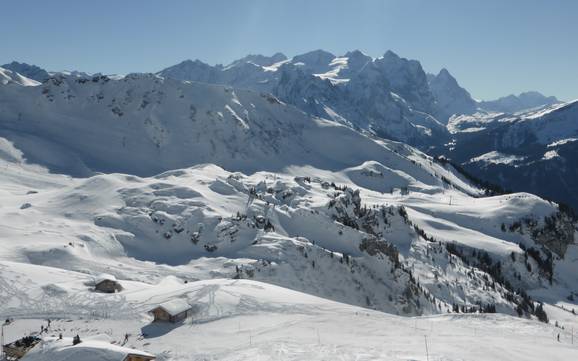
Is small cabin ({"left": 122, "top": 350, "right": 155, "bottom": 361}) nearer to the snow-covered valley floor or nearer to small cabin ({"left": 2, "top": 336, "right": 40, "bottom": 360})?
the snow-covered valley floor

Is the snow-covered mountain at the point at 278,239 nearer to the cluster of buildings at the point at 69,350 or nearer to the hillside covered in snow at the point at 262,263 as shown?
the hillside covered in snow at the point at 262,263

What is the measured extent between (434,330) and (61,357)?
33.1 metres

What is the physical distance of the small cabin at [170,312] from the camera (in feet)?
168

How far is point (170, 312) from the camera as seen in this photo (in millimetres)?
51000

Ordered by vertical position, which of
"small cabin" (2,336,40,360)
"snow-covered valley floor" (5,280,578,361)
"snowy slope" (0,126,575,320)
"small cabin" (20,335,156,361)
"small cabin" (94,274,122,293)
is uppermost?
"snowy slope" (0,126,575,320)

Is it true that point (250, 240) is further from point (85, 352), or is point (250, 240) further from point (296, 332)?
point (85, 352)

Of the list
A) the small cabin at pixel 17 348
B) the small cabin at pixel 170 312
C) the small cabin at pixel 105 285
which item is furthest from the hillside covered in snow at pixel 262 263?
the small cabin at pixel 17 348

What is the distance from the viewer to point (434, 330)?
51719 millimetres

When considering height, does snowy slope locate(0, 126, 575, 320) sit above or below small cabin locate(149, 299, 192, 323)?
above

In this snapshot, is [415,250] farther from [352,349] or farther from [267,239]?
[352,349]

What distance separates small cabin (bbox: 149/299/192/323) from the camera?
168 ft

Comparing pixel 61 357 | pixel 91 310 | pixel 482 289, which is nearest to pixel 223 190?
pixel 482 289

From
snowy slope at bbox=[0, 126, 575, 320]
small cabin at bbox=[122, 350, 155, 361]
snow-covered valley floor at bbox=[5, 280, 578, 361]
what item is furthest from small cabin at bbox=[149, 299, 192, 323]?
snowy slope at bbox=[0, 126, 575, 320]

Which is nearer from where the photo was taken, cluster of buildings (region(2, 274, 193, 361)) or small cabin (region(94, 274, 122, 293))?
cluster of buildings (region(2, 274, 193, 361))
